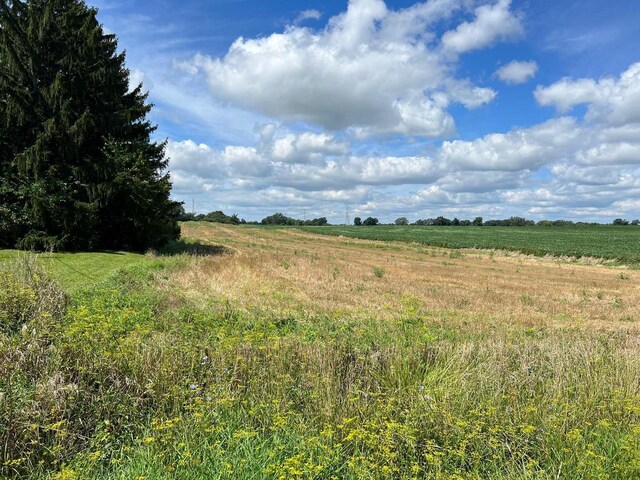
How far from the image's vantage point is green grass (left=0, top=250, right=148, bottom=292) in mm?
12891

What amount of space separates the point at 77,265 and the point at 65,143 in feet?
31.5

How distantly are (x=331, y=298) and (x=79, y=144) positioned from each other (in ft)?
57.7

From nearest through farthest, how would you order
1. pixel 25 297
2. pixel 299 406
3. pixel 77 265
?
pixel 299 406 → pixel 25 297 → pixel 77 265

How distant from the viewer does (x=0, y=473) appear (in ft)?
12.0

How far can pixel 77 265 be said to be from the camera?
55.8ft

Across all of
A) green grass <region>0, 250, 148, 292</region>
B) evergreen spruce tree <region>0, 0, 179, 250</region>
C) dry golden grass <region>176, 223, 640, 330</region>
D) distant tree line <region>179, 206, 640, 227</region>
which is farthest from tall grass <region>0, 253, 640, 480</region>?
distant tree line <region>179, 206, 640, 227</region>

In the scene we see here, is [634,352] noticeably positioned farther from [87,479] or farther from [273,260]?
[273,260]

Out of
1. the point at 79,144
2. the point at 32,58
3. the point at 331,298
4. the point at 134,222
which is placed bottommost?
the point at 331,298

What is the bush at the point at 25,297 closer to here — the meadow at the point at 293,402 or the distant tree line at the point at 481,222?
the meadow at the point at 293,402

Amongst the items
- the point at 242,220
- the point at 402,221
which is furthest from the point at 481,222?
the point at 242,220

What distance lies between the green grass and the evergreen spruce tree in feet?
8.13

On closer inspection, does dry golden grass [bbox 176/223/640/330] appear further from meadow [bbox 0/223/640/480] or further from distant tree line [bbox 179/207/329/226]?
distant tree line [bbox 179/207/329/226]

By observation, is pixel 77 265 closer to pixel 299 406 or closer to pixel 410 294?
pixel 410 294

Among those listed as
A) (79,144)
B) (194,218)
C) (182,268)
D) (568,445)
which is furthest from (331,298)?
(194,218)
